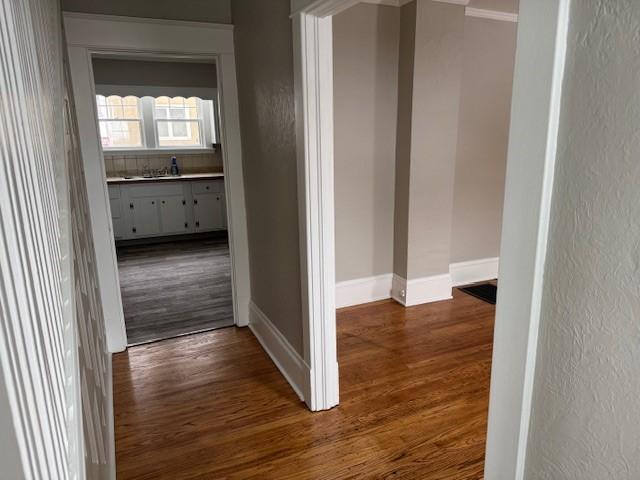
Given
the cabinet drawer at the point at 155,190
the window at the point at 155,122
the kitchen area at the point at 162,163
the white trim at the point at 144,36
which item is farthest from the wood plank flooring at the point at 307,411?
the window at the point at 155,122

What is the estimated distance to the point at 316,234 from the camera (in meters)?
2.15

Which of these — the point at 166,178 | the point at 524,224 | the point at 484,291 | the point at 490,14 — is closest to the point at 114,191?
the point at 166,178

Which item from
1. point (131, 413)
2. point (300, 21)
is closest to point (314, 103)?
point (300, 21)

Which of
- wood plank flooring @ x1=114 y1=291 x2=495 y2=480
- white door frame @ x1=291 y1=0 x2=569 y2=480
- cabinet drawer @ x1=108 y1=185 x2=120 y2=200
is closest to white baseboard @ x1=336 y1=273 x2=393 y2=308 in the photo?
wood plank flooring @ x1=114 y1=291 x2=495 y2=480

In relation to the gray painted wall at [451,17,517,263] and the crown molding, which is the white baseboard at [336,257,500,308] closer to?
the gray painted wall at [451,17,517,263]

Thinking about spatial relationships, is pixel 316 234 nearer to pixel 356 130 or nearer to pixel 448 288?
Answer: pixel 356 130

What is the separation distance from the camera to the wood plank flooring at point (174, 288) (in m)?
3.45

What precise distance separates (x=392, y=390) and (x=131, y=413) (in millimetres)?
1436

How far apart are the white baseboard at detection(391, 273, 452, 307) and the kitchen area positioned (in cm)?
213

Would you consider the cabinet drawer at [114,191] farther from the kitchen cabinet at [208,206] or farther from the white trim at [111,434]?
the white trim at [111,434]

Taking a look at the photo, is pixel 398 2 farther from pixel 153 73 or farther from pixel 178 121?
Result: pixel 178 121

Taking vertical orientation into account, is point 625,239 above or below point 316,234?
above

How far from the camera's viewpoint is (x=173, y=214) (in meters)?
6.12

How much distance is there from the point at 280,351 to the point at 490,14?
3.14 meters
